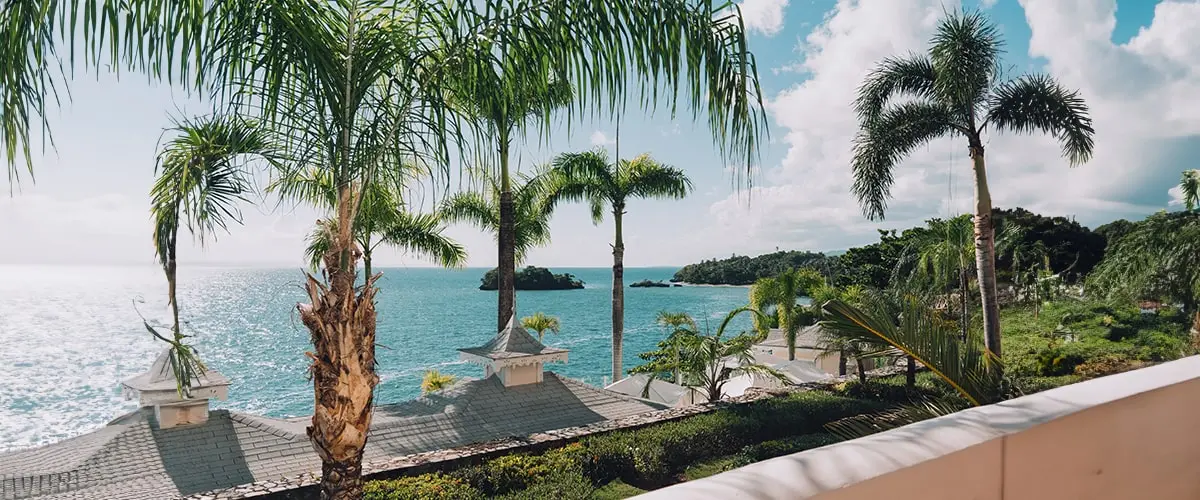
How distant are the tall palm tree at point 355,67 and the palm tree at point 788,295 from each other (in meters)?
16.8

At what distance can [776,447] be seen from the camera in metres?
8.61

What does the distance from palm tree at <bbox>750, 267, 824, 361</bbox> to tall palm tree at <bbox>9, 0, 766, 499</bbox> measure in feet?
55.3

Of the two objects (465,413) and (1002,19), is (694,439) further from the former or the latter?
(1002,19)

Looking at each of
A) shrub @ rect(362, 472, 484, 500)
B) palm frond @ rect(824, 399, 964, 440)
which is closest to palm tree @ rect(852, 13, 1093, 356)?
shrub @ rect(362, 472, 484, 500)

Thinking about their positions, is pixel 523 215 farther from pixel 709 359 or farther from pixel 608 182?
pixel 709 359

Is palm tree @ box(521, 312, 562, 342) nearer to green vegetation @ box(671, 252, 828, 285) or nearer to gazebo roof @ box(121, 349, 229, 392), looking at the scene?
gazebo roof @ box(121, 349, 229, 392)

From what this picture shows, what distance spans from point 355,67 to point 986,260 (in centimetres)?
1235

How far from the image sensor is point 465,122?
11.0 ft

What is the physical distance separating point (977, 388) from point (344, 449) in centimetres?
369

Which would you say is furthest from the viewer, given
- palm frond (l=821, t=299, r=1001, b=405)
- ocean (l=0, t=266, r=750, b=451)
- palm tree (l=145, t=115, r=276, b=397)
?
ocean (l=0, t=266, r=750, b=451)

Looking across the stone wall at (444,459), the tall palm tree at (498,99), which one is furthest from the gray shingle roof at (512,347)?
the tall palm tree at (498,99)

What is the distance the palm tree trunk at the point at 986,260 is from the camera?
1239 centimetres

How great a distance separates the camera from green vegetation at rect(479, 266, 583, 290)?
6931 centimetres

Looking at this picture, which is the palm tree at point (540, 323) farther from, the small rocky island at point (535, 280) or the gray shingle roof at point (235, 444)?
the small rocky island at point (535, 280)
